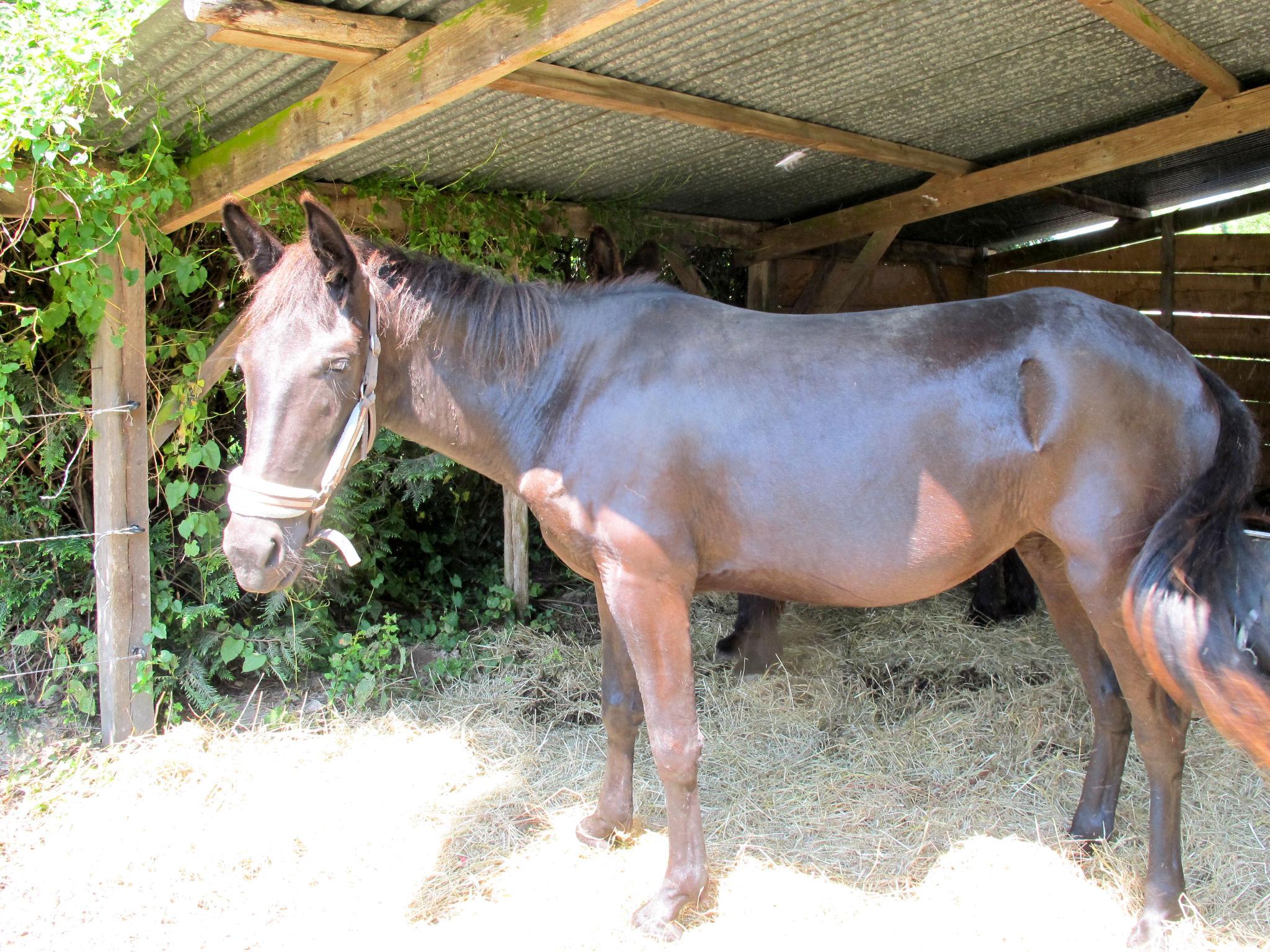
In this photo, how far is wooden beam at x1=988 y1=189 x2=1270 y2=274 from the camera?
6.26 metres

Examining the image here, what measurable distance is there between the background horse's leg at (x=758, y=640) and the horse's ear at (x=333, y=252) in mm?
3073

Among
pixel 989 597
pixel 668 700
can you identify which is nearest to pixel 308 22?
pixel 668 700

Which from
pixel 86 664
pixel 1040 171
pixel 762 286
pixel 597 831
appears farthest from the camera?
pixel 762 286

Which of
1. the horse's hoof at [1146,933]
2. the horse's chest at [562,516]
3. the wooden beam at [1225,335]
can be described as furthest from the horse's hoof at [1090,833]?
the wooden beam at [1225,335]

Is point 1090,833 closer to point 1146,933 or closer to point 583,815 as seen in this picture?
point 1146,933

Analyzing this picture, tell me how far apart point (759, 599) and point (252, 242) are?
10.6ft

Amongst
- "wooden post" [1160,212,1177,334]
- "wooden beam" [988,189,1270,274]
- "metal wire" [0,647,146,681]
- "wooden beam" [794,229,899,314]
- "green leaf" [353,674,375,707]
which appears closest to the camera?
"metal wire" [0,647,146,681]

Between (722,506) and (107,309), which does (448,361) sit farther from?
(107,309)

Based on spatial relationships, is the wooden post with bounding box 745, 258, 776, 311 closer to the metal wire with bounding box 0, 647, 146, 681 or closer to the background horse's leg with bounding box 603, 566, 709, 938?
the background horse's leg with bounding box 603, 566, 709, 938

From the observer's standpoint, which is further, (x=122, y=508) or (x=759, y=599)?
(x=759, y=599)

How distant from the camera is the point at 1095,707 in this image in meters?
3.27

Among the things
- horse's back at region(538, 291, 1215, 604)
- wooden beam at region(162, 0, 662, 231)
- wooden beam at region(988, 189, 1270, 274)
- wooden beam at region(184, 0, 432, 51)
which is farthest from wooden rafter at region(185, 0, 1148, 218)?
wooden beam at region(988, 189, 1270, 274)

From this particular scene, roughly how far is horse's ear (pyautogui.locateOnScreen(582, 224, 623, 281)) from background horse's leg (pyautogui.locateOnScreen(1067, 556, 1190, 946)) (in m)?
1.94

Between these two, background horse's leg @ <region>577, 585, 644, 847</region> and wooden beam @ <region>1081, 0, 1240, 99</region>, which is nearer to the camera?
wooden beam @ <region>1081, 0, 1240, 99</region>
